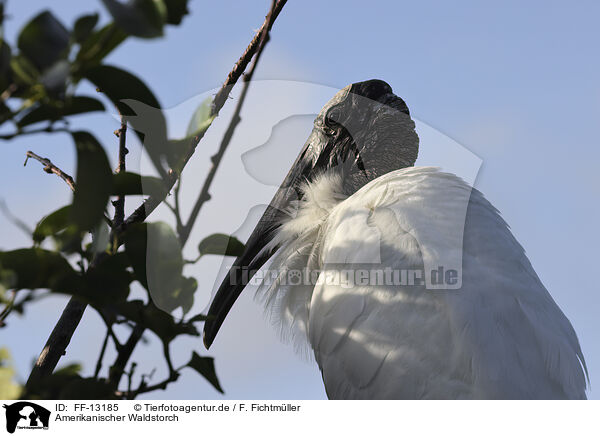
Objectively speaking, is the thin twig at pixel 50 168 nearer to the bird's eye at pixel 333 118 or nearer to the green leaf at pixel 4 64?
the green leaf at pixel 4 64

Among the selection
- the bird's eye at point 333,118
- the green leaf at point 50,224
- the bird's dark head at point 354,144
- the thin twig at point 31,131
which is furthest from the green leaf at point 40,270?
the bird's eye at point 333,118

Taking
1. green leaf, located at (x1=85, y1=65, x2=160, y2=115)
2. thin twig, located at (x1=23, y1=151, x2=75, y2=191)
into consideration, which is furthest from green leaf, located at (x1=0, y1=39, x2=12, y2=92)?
thin twig, located at (x1=23, y1=151, x2=75, y2=191)

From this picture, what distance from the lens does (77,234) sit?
→ 2.46 ft

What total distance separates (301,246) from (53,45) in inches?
74.0

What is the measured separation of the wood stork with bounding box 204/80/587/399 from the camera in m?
1.82

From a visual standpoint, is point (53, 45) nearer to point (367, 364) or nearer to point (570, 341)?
point (367, 364)

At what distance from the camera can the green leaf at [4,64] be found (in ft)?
2.14

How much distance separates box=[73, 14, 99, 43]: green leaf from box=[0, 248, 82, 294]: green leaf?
34 centimetres

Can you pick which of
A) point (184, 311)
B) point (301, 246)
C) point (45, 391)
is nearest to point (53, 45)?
point (184, 311)

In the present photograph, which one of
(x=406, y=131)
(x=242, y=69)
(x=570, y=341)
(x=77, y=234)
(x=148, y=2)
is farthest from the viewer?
(x=406, y=131)

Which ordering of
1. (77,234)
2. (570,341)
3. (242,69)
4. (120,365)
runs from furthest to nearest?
(570,341) < (242,69) < (120,365) < (77,234)

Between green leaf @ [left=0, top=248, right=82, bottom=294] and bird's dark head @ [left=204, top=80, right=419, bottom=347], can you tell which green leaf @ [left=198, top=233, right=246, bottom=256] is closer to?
green leaf @ [left=0, top=248, right=82, bottom=294]

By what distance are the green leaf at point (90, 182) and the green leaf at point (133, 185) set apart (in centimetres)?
18
